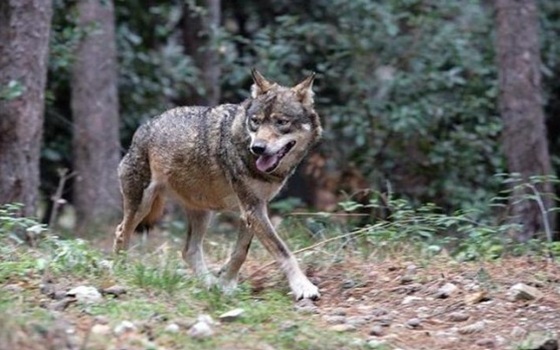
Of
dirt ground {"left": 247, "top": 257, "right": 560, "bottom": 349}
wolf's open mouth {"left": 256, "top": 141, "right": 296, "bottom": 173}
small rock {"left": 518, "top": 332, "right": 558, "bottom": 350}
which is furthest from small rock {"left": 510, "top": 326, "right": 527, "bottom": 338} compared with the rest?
wolf's open mouth {"left": 256, "top": 141, "right": 296, "bottom": 173}

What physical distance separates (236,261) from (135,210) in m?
1.39

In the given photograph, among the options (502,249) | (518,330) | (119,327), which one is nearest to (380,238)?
(502,249)

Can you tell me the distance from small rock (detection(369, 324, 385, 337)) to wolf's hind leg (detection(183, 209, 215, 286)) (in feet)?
7.49

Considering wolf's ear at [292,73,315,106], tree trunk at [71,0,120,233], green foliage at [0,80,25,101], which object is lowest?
tree trunk at [71,0,120,233]

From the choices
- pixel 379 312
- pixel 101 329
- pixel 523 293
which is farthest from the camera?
pixel 523 293

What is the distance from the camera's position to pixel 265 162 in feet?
27.0

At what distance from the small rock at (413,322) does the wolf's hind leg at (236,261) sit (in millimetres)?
1391

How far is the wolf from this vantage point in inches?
325

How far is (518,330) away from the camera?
22.7ft

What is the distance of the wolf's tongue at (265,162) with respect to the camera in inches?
323

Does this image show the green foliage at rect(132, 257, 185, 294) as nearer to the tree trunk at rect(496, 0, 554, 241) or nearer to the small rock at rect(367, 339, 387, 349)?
the small rock at rect(367, 339, 387, 349)

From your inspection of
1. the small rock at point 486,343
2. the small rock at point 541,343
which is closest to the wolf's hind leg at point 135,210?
the small rock at point 486,343

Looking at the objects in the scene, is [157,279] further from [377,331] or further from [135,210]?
[135,210]

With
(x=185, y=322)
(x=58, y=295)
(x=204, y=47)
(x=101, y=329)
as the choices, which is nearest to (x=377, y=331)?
(x=185, y=322)
